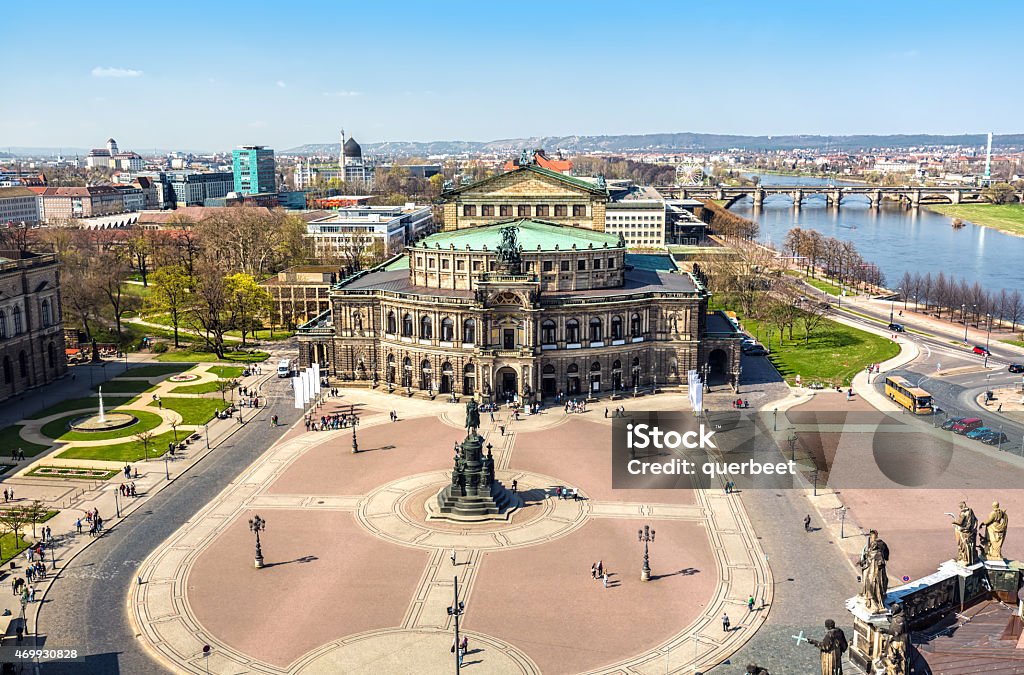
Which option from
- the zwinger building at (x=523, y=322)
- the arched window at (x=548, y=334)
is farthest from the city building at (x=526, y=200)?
the arched window at (x=548, y=334)

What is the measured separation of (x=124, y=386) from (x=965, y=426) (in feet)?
282

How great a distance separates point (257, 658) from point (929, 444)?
5873cm

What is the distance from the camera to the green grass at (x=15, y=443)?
7712cm

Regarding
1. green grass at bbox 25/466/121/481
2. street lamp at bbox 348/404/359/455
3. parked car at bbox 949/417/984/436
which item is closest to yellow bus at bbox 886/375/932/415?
parked car at bbox 949/417/984/436

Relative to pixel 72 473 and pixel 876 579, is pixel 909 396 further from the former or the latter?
pixel 72 473

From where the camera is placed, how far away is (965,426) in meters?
79.1

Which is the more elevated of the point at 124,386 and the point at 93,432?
the point at 124,386

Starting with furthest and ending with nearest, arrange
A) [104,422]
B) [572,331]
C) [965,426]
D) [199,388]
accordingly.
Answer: [199,388] → [572,331] → [104,422] → [965,426]

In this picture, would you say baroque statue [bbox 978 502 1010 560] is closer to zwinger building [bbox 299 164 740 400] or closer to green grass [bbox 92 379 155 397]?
zwinger building [bbox 299 164 740 400]

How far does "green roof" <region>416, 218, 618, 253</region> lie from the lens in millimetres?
101188

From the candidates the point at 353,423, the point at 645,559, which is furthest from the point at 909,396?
the point at 353,423

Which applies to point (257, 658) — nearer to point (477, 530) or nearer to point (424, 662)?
point (424, 662)

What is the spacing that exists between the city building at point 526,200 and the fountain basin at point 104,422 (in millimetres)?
44240

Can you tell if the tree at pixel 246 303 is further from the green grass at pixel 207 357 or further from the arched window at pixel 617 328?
the arched window at pixel 617 328
